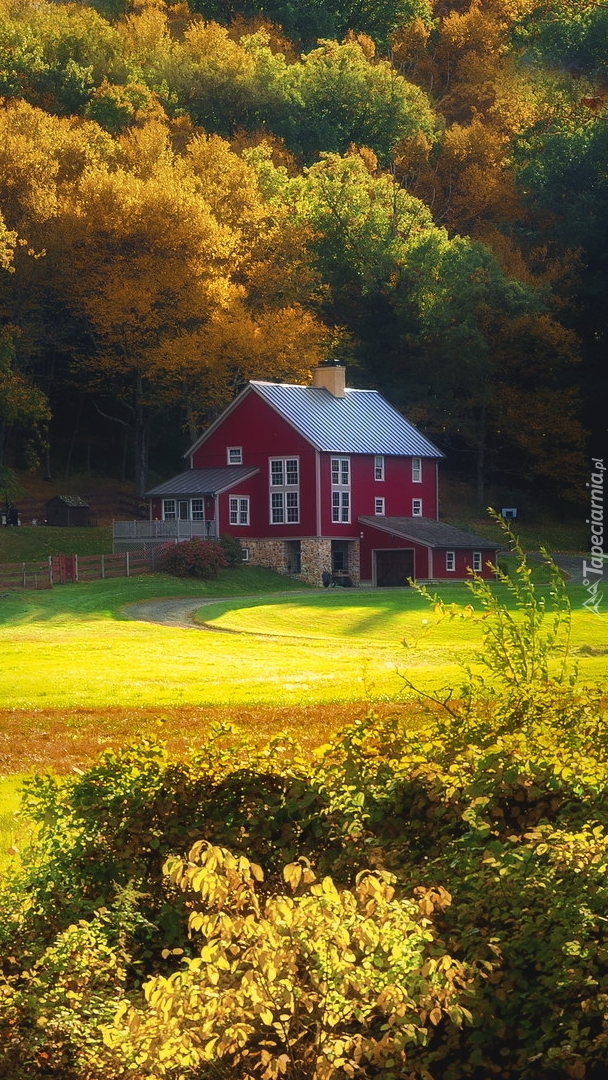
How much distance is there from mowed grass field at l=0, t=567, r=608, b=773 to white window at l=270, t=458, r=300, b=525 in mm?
7611

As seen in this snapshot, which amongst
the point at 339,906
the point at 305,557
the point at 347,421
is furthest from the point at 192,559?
the point at 339,906

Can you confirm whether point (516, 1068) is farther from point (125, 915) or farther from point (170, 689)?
point (170, 689)

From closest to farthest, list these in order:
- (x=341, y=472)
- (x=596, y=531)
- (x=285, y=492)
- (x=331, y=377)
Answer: (x=285, y=492) → (x=341, y=472) → (x=331, y=377) → (x=596, y=531)

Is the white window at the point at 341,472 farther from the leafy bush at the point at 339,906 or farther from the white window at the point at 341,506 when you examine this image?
the leafy bush at the point at 339,906

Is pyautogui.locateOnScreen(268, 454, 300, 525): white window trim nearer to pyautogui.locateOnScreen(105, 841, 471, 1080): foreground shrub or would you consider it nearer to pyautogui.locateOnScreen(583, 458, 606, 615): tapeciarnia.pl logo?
pyautogui.locateOnScreen(583, 458, 606, 615): tapeciarnia.pl logo

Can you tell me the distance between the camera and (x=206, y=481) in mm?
69875

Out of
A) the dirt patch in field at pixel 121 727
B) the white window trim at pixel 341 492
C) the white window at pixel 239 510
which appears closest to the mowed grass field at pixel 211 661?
the dirt patch in field at pixel 121 727

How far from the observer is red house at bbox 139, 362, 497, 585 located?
6731 centimetres

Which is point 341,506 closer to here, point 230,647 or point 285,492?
point 285,492

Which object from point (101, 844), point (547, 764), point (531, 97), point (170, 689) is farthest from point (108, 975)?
point (531, 97)

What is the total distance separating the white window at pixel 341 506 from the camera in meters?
68.9

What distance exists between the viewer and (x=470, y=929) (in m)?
7.92

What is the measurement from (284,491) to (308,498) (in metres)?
1.44

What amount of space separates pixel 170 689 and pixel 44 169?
48.5 metres
